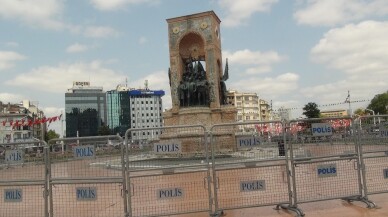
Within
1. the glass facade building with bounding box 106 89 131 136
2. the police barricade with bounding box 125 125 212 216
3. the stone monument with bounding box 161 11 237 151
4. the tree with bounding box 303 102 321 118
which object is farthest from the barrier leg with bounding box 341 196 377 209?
the glass facade building with bounding box 106 89 131 136

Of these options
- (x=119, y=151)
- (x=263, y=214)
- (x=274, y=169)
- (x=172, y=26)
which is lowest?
(x=263, y=214)

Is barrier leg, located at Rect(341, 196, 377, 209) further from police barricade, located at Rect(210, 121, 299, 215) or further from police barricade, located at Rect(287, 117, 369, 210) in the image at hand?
police barricade, located at Rect(210, 121, 299, 215)

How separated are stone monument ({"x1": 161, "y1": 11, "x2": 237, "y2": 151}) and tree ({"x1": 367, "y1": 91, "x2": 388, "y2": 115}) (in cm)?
7415

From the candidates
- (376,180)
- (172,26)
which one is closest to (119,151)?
(376,180)

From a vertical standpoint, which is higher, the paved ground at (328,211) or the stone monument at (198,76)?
the stone monument at (198,76)

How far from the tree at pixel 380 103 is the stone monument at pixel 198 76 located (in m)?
74.2

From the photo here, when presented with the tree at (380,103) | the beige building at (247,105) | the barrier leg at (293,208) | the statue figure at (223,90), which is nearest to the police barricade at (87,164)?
the barrier leg at (293,208)

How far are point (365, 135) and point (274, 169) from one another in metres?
2.15

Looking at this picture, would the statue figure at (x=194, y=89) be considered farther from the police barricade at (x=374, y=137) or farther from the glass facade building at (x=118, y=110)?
the glass facade building at (x=118, y=110)

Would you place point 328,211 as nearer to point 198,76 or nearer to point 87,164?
point 87,164

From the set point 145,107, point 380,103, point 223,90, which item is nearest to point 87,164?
point 223,90

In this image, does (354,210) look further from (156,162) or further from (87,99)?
(87,99)

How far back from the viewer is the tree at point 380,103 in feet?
295

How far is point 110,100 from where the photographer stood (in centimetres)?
12812
